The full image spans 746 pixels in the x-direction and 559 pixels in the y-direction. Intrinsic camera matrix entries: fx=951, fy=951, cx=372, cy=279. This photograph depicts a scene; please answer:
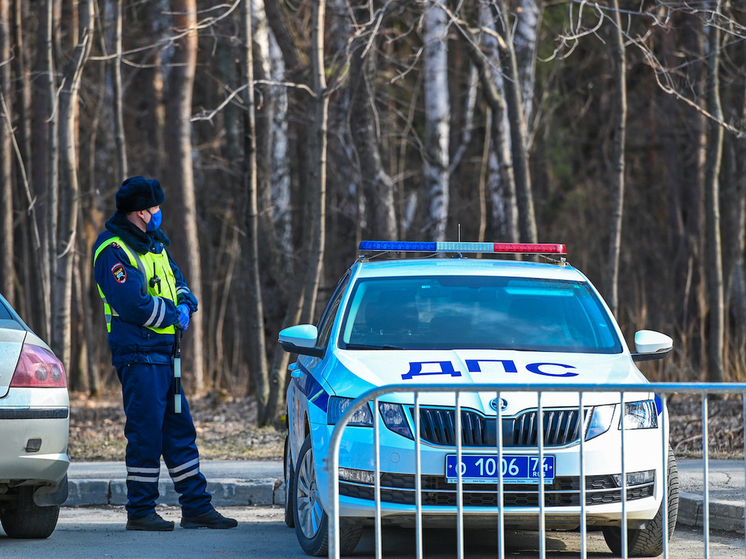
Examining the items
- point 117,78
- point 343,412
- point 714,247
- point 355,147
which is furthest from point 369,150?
point 343,412

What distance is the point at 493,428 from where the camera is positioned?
4523 mm

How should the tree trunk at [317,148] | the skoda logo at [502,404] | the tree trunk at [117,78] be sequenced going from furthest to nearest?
the tree trunk at [117,78]
the tree trunk at [317,148]
the skoda logo at [502,404]

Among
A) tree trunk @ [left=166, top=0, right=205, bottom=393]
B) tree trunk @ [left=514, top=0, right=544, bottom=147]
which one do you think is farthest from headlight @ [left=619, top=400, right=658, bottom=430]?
tree trunk @ [left=166, top=0, right=205, bottom=393]

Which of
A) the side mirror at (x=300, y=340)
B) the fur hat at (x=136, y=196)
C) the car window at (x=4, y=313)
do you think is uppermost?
the fur hat at (x=136, y=196)

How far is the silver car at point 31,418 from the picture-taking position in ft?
17.4

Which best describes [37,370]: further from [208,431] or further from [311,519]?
[208,431]

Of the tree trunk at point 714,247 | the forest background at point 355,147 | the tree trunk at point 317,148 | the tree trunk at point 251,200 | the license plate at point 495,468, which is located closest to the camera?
the license plate at point 495,468

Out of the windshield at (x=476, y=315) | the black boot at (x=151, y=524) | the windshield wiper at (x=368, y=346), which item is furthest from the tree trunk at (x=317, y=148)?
the windshield wiper at (x=368, y=346)

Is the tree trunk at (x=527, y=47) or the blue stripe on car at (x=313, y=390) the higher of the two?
the tree trunk at (x=527, y=47)

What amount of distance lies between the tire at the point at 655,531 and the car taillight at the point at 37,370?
3.26 metres

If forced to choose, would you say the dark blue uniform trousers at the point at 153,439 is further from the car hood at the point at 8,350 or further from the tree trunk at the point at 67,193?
the tree trunk at the point at 67,193

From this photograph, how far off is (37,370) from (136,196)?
1.25 m

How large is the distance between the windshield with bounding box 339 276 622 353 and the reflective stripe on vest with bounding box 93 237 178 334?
→ 1.22 m

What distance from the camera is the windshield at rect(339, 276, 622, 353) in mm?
5512
